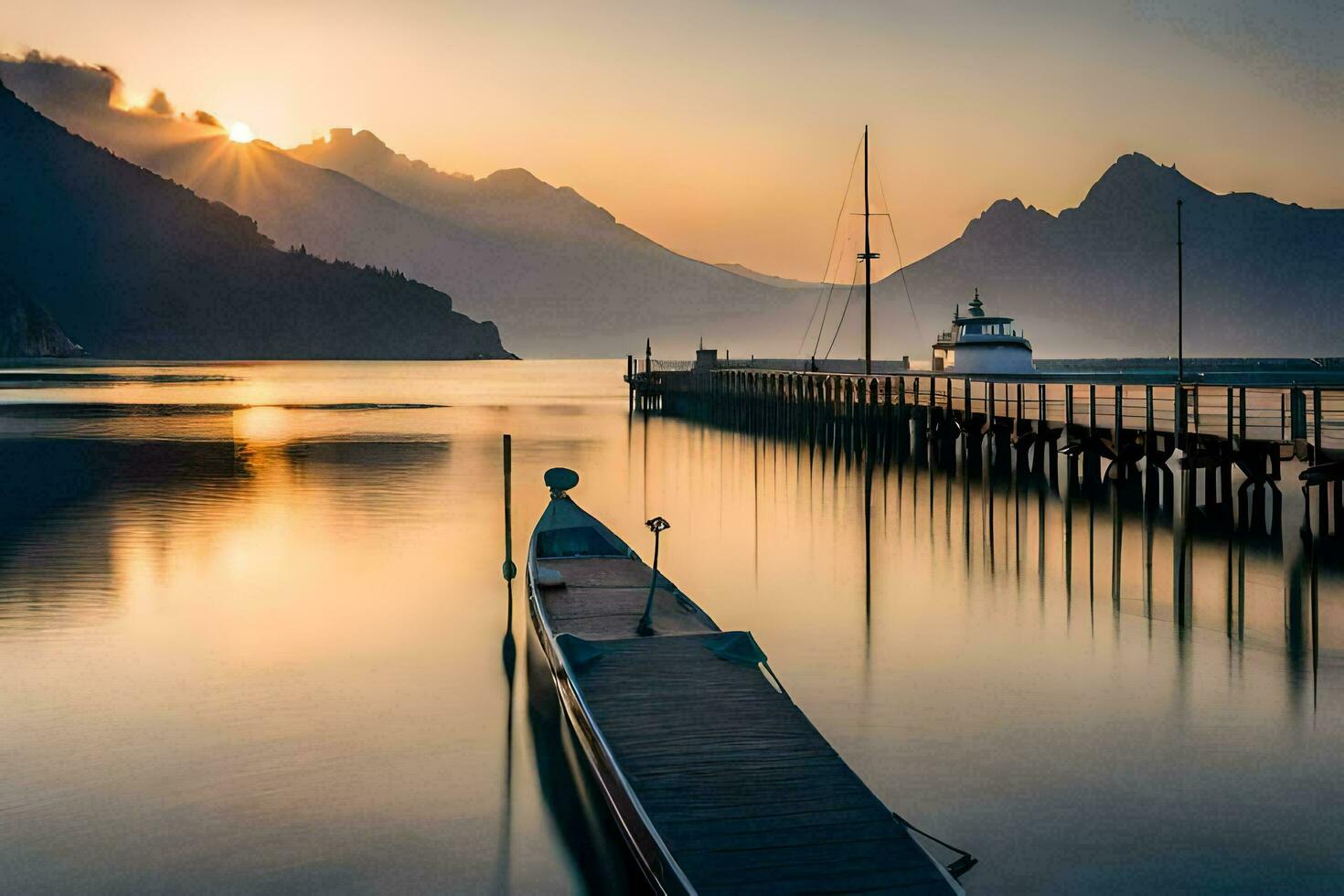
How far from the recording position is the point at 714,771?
8.45 m

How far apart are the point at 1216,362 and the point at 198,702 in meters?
113

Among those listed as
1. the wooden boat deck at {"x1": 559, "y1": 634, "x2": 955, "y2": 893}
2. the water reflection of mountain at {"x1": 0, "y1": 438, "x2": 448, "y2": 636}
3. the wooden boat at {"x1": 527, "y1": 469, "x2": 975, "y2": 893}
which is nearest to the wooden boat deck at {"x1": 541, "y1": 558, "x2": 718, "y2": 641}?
the wooden boat at {"x1": 527, "y1": 469, "x2": 975, "y2": 893}

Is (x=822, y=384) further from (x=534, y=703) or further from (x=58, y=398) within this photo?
(x=58, y=398)

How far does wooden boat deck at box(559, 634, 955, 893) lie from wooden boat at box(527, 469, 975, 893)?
0.01 metres

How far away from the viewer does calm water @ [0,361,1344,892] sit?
380 inches

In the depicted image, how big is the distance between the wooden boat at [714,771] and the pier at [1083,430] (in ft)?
57.7

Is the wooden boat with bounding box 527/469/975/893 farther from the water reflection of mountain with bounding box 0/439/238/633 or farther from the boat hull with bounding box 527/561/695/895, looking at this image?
the water reflection of mountain with bounding box 0/439/238/633

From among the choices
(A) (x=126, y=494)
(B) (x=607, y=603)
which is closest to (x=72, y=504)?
Answer: (A) (x=126, y=494)

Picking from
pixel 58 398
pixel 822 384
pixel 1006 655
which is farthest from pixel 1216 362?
pixel 1006 655

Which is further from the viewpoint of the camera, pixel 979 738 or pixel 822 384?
pixel 822 384

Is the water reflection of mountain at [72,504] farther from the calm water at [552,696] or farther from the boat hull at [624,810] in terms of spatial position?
the boat hull at [624,810]

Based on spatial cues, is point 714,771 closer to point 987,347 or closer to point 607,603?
point 607,603

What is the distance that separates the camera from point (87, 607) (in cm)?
1911

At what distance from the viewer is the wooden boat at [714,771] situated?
721cm
